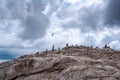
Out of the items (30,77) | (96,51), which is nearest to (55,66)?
(30,77)

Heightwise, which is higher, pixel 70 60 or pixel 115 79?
pixel 70 60

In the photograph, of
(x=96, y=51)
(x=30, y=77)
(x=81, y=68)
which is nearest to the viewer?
(x=81, y=68)

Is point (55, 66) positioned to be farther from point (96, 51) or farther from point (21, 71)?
point (96, 51)

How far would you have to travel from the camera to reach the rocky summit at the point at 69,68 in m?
17.6

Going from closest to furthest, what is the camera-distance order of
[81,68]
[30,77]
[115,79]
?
[115,79] → [81,68] → [30,77]

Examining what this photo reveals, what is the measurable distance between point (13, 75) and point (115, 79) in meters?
7.84

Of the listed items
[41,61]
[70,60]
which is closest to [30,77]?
[41,61]

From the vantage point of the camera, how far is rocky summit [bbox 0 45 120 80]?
17625 millimetres

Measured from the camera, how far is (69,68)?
18516 millimetres

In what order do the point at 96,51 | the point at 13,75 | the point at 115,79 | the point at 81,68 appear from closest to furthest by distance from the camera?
the point at 115,79
the point at 81,68
the point at 13,75
the point at 96,51

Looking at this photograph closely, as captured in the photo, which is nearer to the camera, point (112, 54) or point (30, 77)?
point (30, 77)

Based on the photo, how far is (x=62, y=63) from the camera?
19156 millimetres

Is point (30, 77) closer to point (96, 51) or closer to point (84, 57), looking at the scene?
point (84, 57)

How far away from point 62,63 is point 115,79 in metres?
3.87
